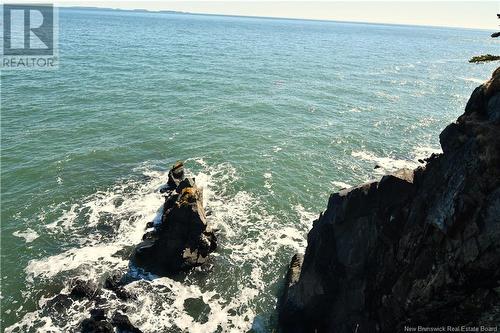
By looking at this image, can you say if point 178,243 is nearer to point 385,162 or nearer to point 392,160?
point 385,162

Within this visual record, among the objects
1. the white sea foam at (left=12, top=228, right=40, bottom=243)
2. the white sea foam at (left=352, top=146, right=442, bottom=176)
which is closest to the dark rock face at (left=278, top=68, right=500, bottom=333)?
the white sea foam at (left=12, top=228, right=40, bottom=243)

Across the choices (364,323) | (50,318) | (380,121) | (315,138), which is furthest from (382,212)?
(380,121)

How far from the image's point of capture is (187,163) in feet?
169

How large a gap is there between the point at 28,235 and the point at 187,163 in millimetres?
21498

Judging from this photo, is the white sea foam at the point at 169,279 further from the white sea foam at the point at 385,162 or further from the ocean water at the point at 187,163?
the white sea foam at the point at 385,162

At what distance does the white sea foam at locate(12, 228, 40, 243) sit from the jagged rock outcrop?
10934mm

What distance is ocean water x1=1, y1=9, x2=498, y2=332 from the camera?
31547mm

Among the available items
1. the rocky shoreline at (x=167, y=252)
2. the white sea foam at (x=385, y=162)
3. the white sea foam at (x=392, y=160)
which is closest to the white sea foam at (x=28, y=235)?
the rocky shoreline at (x=167, y=252)

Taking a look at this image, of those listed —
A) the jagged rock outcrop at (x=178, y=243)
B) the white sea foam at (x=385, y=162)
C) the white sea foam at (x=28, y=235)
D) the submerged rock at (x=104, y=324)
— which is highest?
the white sea foam at (x=385, y=162)

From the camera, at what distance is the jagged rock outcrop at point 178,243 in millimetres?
33375

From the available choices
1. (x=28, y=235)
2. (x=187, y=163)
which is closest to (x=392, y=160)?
(x=187, y=163)

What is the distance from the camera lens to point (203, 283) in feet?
108

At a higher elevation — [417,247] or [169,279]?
[417,247]

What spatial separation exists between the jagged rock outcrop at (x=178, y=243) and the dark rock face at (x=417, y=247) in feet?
31.7
